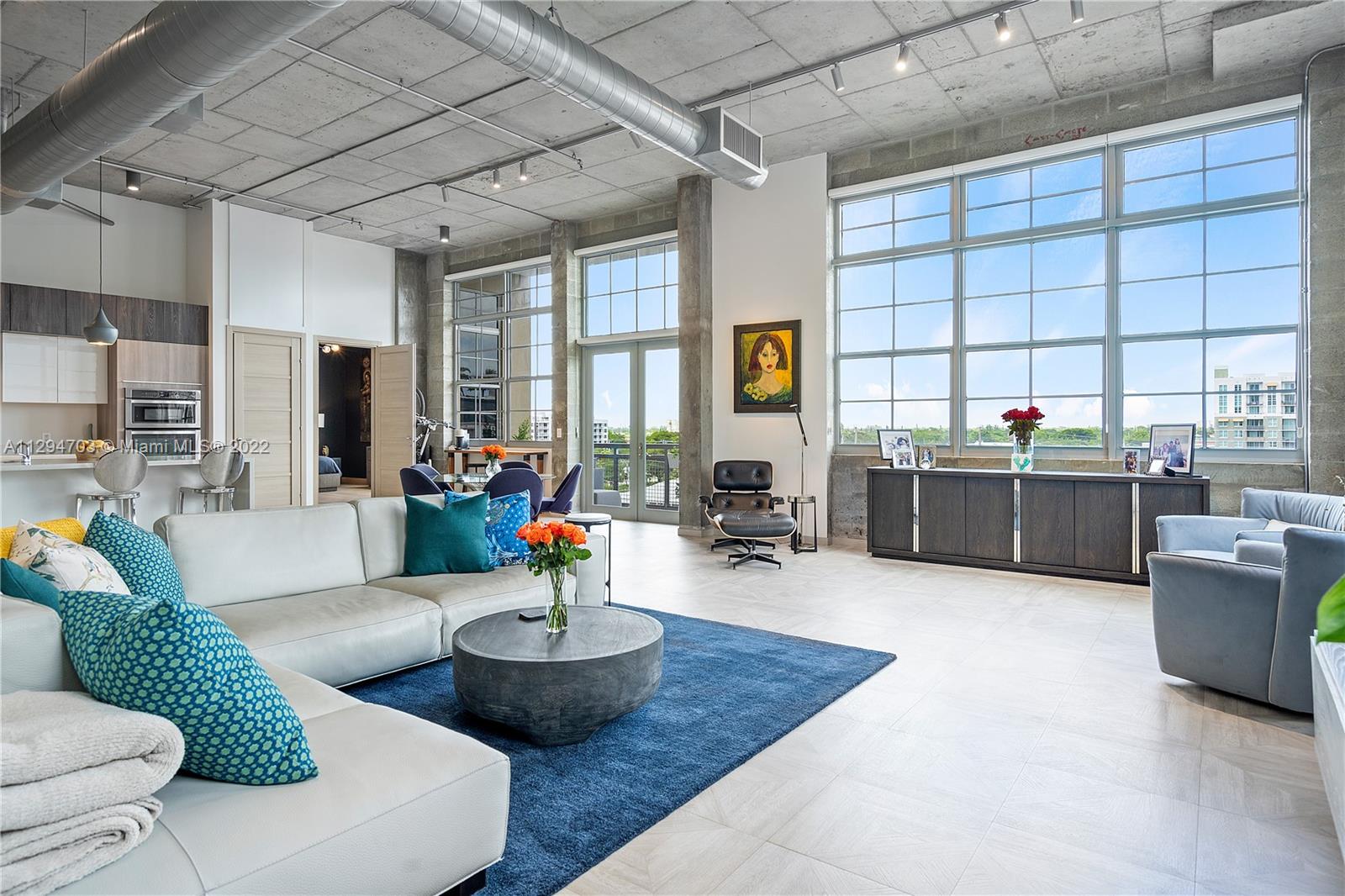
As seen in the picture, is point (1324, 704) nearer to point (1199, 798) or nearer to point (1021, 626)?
point (1199, 798)

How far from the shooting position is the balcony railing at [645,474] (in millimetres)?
9188

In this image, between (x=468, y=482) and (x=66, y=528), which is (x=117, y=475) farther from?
(x=66, y=528)

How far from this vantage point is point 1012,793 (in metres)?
2.44

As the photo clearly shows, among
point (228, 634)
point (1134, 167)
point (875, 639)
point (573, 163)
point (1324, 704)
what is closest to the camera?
point (228, 634)

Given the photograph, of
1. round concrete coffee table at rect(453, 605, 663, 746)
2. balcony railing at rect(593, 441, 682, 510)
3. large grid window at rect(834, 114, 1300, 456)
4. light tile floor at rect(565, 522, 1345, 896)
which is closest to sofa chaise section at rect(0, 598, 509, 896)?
light tile floor at rect(565, 522, 1345, 896)

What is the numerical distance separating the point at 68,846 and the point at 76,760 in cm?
14

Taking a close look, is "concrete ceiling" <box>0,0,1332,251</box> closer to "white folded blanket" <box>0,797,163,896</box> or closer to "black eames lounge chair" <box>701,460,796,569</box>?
"black eames lounge chair" <box>701,460,796,569</box>

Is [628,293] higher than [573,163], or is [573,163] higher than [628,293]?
[573,163]

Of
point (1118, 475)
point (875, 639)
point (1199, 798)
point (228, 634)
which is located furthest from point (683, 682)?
point (1118, 475)

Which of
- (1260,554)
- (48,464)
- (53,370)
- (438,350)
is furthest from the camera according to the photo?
(438,350)

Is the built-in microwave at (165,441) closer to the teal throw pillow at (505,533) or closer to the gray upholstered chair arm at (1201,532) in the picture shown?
the teal throw pillow at (505,533)

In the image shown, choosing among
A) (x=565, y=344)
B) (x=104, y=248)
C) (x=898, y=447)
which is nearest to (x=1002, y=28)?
(x=898, y=447)

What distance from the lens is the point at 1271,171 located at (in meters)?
5.57

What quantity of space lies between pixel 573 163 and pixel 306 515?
499cm
